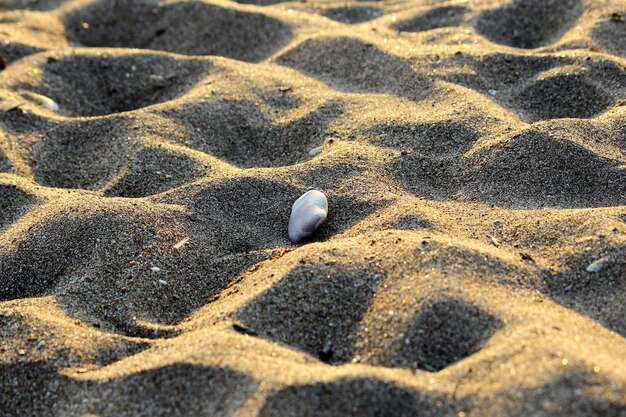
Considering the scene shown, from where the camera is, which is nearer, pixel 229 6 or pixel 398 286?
pixel 398 286

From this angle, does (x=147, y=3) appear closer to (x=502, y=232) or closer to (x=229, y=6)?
(x=229, y=6)

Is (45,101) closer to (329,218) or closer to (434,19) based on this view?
(329,218)

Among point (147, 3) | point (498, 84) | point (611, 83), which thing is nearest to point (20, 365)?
A: point (498, 84)

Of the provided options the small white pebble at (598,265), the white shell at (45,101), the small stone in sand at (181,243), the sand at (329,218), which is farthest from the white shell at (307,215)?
the white shell at (45,101)

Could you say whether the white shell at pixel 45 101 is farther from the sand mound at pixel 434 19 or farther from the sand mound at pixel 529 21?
the sand mound at pixel 529 21

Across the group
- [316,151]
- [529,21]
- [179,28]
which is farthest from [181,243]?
[529,21]
